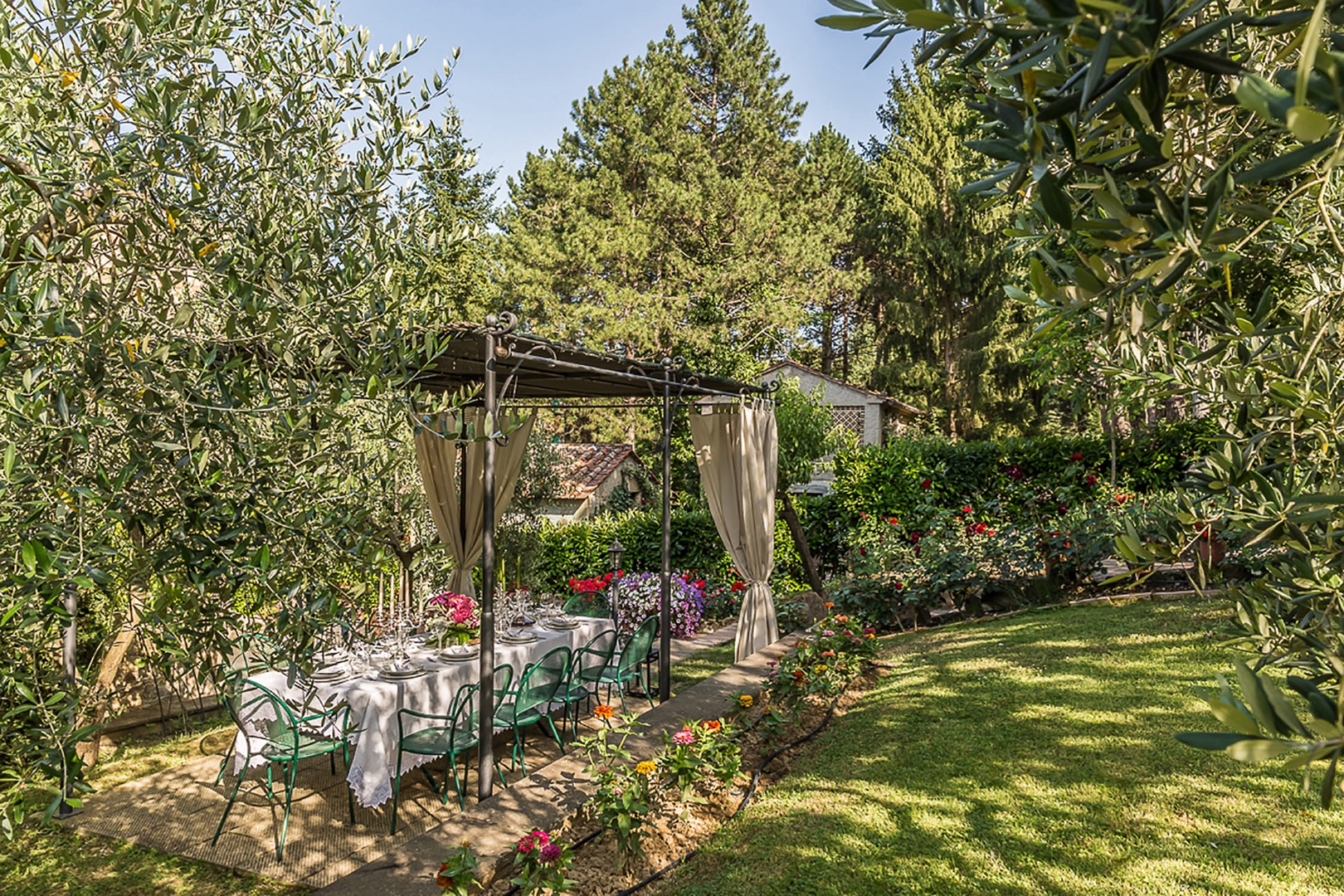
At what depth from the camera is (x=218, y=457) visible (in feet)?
5.54

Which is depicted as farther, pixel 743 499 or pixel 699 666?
pixel 699 666

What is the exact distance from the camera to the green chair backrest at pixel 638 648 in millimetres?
6055

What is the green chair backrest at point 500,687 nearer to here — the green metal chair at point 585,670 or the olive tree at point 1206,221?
the green metal chair at point 585,670

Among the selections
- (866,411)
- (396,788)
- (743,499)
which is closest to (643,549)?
(743,499)

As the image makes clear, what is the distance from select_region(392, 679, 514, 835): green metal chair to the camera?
4531 mm

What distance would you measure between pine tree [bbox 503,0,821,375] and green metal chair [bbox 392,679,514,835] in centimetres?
1110

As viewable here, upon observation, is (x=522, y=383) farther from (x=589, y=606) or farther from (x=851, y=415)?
(x=851, y=415)

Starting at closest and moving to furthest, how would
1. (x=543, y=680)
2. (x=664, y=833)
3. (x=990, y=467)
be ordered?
1. (x=664, y=833)
2. (x=543, y=680)
3. (x=990, y=467)

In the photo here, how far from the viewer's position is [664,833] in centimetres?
391

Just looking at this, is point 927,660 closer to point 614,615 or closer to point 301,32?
point 614,615

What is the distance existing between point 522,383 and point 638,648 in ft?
8.27

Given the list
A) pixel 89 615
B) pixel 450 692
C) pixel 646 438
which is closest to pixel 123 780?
pixel 89 615

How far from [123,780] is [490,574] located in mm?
3249

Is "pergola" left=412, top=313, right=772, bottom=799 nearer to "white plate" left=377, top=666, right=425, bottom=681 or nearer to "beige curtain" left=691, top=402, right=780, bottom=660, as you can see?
"beige curtain" left=691, top=402, right=780, bottom=660
